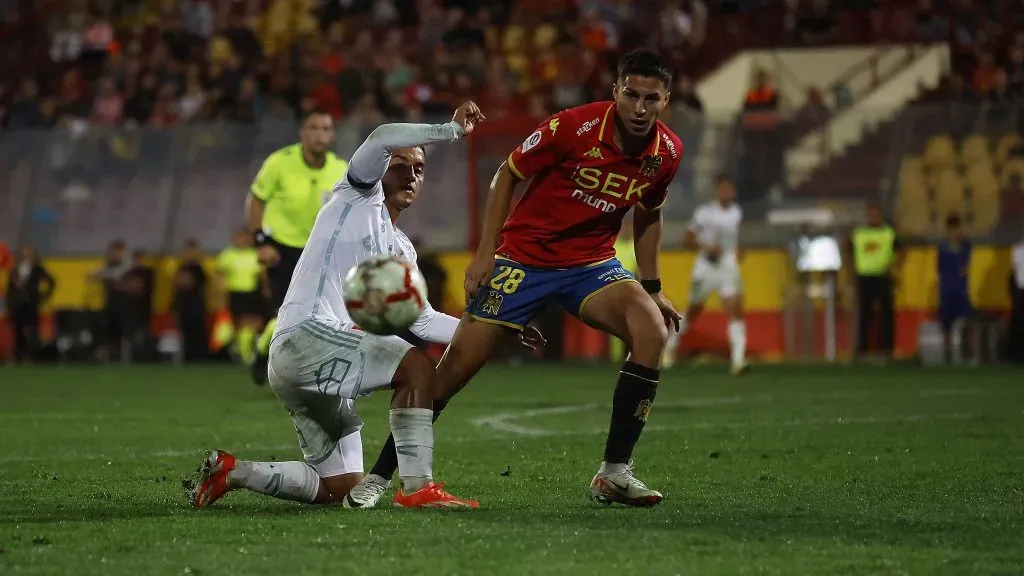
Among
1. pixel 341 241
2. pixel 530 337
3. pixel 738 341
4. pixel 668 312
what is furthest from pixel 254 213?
pixel 341 241

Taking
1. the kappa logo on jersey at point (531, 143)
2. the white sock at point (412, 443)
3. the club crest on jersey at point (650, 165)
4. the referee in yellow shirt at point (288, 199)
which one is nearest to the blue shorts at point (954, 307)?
the referee in yellow shirt at point (288, 199)

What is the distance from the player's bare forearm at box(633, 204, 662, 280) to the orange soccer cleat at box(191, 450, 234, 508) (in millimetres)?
2176

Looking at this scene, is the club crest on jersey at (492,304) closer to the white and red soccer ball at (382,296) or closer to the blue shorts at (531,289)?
the blue shorts at (531,289)

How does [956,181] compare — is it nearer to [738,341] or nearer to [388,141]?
[738,341]

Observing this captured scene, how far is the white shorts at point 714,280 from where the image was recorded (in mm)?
18453

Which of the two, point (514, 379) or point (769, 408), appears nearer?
point (769, 408)

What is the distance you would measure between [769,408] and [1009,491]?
551 centimetres

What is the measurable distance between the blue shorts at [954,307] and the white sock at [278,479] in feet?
49.4

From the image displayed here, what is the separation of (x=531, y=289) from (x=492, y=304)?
0.19 metres

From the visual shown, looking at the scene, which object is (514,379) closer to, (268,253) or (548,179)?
(268,253)

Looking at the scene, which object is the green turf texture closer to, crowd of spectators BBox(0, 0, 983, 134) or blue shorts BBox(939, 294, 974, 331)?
blue shorts BBox(939, 294, 974, 331)

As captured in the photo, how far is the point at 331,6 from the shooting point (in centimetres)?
2734

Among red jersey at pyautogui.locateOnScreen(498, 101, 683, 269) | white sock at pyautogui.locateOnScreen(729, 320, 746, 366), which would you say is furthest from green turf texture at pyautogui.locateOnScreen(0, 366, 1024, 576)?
white sock at pyautogui.locateOnScreen(729, 320, 746, 366)

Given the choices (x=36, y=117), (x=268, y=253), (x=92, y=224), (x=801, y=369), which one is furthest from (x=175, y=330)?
(x=268, y=253)
